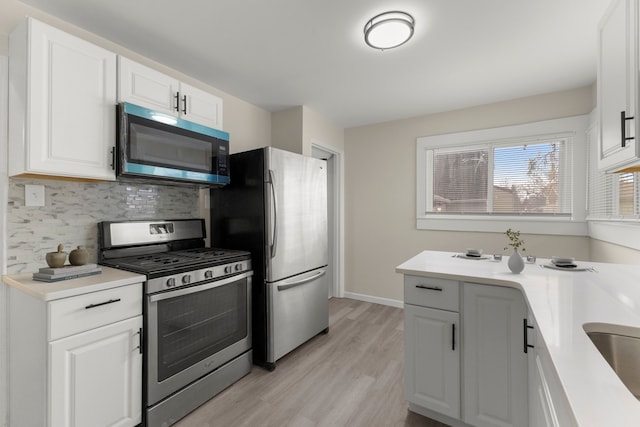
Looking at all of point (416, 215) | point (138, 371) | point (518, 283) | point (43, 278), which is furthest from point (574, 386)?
point (416, 215)

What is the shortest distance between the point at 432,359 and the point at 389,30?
2.06m

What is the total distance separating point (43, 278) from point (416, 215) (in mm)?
3493

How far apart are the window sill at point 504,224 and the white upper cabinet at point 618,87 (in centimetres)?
189

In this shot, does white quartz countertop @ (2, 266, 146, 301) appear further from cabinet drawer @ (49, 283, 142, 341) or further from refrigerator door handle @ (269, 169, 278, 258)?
refrigerator door handle @ (269, 169, 278, 258)

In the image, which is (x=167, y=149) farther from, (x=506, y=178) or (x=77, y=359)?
(x=506, y=178)

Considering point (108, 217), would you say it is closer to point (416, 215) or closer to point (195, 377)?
point (195, 377)

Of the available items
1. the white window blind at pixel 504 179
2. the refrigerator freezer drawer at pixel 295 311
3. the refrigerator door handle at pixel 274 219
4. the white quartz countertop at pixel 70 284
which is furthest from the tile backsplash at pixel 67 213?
the white window blind at pixel 504 179

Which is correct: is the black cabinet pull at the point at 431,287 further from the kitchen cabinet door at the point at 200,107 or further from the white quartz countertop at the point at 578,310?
the kitchen cabinet door at the point at 200,107

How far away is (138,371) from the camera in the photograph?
1.69 meters

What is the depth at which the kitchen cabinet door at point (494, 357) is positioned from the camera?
5.04ft

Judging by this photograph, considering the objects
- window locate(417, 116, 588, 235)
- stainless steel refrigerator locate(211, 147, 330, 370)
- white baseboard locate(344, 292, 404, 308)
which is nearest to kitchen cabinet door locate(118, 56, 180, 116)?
stainless steel refrigerator locate(211, 147, 330, 370)

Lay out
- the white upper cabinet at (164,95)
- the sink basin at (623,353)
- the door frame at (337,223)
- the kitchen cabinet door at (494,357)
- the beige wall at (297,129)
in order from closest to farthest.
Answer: the sink basin at (623,353) < the kitchen cabinet door at (494,357) < the white upper cabinet at (164,95) < the beige wall at (297,129) < the door frame at (337,223)

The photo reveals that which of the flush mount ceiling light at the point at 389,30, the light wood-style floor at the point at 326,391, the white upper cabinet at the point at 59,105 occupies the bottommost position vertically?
the light wood-style floor at the point at 326,391

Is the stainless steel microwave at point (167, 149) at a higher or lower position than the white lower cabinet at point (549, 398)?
higher
